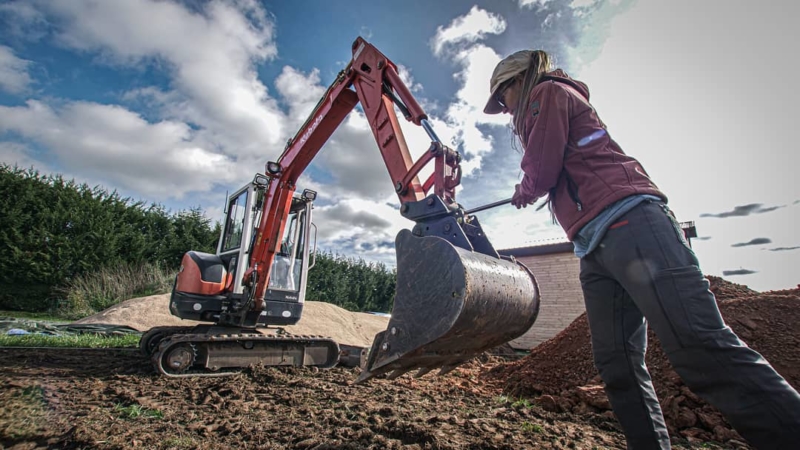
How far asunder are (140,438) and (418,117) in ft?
8.95

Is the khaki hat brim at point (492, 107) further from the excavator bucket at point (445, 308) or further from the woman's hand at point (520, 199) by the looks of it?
the excavator bucket at point (445, 308)

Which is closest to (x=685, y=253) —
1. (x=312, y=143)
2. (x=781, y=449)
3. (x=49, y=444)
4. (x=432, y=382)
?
(x=781, y=449)

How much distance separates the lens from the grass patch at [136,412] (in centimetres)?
274

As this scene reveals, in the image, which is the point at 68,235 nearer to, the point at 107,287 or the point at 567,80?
the point at 107,287

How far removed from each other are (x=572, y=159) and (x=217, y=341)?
4507 millimetres

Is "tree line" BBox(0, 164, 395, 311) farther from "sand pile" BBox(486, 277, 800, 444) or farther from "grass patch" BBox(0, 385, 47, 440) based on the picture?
"sand pile" BBox(486, 277, 800, 444)

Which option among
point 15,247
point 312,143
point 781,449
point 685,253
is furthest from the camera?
point 15,247

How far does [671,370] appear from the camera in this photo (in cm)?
373

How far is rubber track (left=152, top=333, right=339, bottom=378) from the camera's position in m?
4.33

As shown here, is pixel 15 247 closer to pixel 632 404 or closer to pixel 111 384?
pixel 111 384

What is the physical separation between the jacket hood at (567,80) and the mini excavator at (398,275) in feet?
2.63

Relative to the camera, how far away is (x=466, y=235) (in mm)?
2160

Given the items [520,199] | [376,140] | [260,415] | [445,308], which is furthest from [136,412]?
[520,199]

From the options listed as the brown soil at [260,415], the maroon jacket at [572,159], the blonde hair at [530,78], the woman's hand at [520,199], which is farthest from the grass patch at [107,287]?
the maroon jacket at [572,159]
